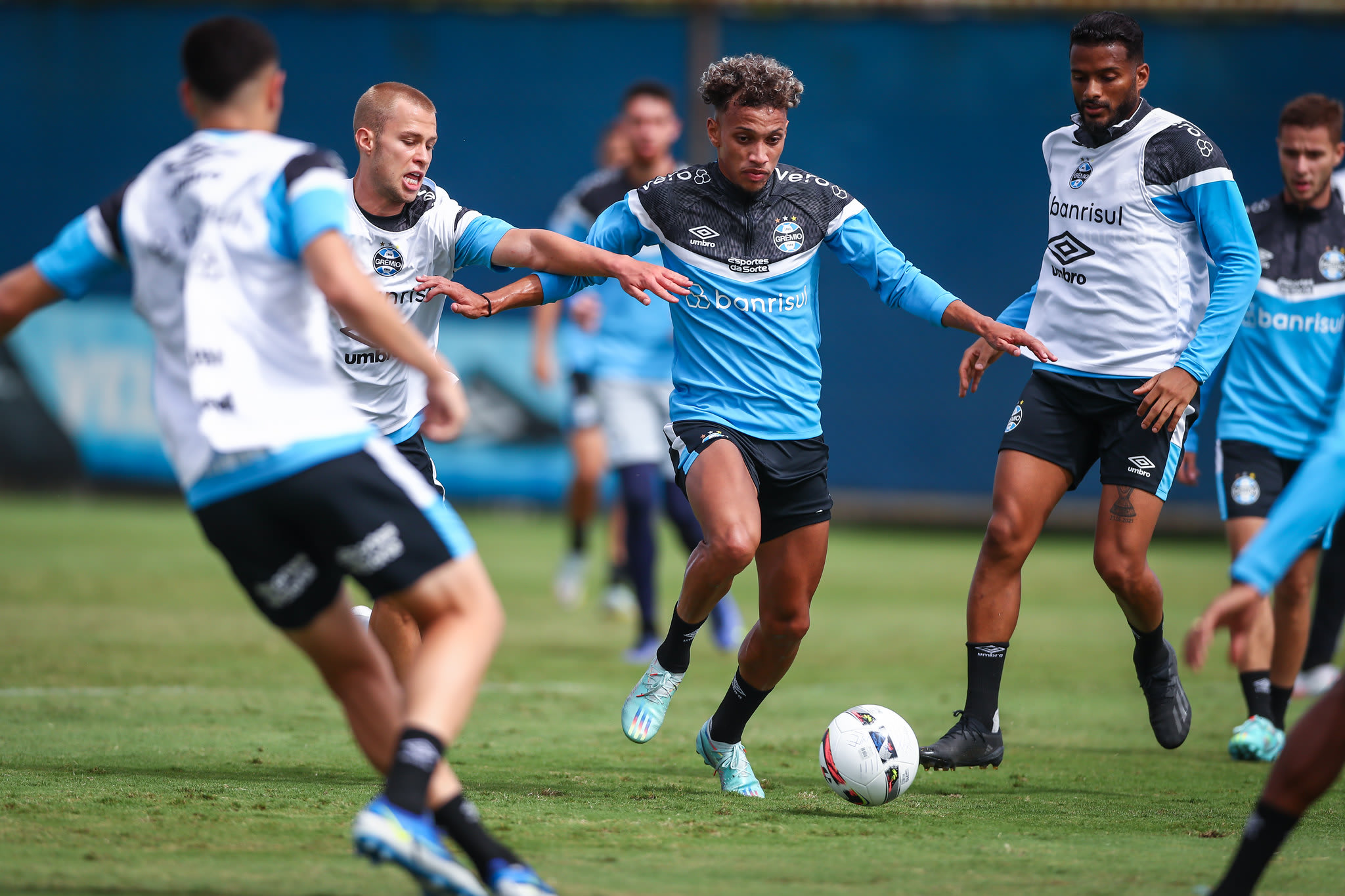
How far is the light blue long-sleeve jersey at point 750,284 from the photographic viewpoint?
562cm

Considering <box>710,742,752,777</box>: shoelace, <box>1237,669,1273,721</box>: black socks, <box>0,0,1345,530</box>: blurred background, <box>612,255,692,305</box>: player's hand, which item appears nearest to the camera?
<box>612,255,692,305</box>: player's hand

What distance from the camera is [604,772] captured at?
585 centimetres

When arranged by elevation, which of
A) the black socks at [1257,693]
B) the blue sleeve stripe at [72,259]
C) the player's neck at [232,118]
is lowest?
the black socks at [1257,693]

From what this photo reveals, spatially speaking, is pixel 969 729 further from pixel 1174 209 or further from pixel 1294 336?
pixel 1294 336

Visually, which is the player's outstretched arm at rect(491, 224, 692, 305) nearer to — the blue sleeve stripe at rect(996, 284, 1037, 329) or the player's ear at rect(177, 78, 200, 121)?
the player's ear at rect(177, 78, 200, 121)

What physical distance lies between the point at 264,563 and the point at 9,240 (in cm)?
1664

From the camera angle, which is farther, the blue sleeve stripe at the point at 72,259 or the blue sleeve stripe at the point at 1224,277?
the blue sleeve stripe at the point at 1224,277

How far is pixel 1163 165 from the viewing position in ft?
18.9

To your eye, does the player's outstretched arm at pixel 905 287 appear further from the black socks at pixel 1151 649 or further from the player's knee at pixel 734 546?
the black socks at pixel 1151 649

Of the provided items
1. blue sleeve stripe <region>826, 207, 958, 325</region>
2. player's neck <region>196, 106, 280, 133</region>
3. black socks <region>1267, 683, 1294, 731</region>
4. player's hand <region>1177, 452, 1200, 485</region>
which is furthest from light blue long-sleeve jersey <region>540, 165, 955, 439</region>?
black socks <region>1267, 683, 1294, 731</region>

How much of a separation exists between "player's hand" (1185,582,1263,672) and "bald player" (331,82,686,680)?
2975 millimetres

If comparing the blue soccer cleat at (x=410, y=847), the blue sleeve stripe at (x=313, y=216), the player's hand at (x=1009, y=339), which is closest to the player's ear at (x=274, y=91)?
the blue sleeve stripe at (x=313, y=216)

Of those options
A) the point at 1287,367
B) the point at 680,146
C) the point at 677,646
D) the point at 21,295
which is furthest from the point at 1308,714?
the point at 680,146

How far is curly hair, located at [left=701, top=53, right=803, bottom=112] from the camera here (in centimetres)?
554
